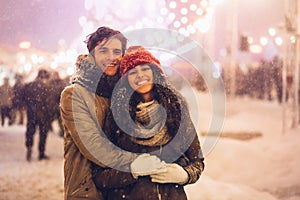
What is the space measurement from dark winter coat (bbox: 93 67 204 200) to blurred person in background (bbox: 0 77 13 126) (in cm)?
399

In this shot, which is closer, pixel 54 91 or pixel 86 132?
pixel 86 132

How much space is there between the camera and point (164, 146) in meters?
2.85

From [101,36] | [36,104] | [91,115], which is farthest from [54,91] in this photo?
[91,115]

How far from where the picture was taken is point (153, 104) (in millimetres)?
2816

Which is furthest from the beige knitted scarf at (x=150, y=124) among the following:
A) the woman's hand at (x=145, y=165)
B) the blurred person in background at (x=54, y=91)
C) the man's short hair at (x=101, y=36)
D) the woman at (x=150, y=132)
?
the blurred person in background at (x=54, y=91)

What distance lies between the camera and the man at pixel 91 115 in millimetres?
2756

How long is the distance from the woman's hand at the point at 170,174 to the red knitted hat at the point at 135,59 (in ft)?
2.22

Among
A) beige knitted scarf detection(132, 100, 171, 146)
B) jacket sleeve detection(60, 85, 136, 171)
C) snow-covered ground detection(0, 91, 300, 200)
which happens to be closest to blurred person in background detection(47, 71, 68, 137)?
snow-covered ground detection(0, 91, 300, 200)

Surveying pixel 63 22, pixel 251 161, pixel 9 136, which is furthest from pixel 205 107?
pixel 63 22

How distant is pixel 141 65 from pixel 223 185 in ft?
11.7

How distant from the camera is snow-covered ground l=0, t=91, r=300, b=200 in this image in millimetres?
5461

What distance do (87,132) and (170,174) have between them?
0.63 metres

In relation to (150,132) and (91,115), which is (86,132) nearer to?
(91,115)

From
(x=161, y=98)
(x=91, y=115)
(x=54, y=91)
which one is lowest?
(x=54, y=91)
